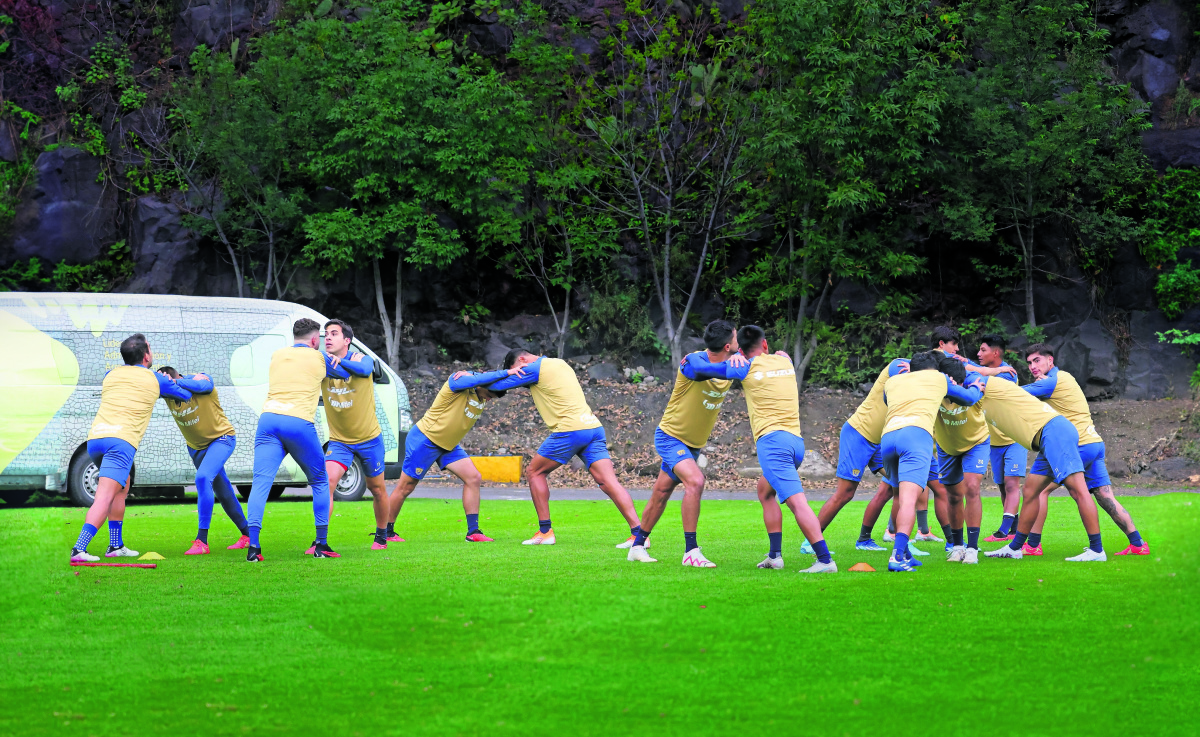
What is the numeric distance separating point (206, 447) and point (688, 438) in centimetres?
451

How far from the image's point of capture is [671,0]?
25016 mm

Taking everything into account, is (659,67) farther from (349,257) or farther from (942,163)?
(349,257)

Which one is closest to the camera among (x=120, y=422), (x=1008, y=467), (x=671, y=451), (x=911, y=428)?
(x=911, y=428)

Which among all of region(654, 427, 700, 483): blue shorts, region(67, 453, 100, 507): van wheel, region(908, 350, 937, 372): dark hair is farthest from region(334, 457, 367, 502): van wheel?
region(908, 350, 937, 372): dark hair

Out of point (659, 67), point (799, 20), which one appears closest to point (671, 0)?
point (659, 67)

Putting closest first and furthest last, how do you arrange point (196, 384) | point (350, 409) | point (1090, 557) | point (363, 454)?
point (1090, 557), point (196, 384), point (350, 409), point (363, 454)

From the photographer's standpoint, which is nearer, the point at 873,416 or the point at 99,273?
the point at 873,416

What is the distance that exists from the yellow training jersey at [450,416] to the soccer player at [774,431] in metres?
3.17

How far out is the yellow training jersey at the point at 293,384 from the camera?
345 inches

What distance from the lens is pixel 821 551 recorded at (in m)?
7.90

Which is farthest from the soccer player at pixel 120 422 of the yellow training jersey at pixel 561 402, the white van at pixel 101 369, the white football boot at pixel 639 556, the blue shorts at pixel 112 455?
the white van at pixel 101 369

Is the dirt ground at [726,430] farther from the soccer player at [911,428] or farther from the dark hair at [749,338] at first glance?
the dark hair at [749,338]

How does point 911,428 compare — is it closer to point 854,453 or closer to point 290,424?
point 854,453

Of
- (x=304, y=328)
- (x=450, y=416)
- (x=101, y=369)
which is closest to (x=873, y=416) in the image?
(x=450, y=416)
